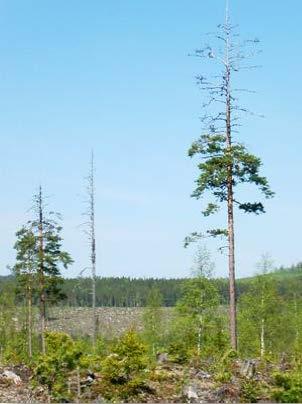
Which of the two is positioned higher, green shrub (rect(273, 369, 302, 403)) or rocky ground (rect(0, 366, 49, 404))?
green shrub (rect(273, 369, 302, 403))

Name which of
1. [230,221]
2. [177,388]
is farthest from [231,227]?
[177,388]

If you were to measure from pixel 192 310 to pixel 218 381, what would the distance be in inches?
1361

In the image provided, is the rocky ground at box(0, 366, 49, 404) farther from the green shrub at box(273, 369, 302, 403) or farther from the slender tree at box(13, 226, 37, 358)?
the slender tree at box(13, 226, 37, 358)

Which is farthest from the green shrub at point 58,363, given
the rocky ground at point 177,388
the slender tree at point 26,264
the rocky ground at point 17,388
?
the slender tree at point 26,264

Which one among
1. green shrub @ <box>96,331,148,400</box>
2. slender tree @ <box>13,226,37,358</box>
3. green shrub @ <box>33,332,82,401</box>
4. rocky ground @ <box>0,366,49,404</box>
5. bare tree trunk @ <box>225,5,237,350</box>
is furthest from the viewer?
slender tree @ <box>13,226,37,358</box>

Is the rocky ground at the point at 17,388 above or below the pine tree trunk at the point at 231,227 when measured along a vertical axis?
below

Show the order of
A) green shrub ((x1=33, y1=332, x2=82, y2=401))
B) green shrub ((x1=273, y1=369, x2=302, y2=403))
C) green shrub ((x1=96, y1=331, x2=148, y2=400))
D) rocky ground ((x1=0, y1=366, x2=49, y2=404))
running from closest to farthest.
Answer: green shrub ((x1=273, y1=369, x2=302, y2=403)) → green shrub ((x1=96, y1=331, x2=148, y2=400)) → green shrub ((x1=33, y1=332, x2=82, y2=401)) → rocky ground ((x1=0, y1=366, x2=49, y2=404))

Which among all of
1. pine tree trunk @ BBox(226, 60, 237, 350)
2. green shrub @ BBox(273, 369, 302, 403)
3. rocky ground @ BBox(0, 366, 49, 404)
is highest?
pine tree trunk @ BBox(226, 60, 237, 350)

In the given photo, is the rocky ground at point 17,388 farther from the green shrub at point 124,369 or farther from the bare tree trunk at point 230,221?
the bare tree trunk at point 230,221

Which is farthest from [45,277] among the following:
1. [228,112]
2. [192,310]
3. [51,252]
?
[228,112]

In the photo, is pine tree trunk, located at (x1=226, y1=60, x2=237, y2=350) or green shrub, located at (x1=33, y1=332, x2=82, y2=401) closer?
green shrub, located at (x1=33, y1=332, x2=82, y2=401)

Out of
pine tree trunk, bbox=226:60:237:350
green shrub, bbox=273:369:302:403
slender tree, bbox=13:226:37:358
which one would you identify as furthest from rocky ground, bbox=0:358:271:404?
slender tree, bbox=13:226:37:358

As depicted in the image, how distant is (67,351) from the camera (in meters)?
17.7

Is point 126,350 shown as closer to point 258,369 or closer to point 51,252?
point 258,369
